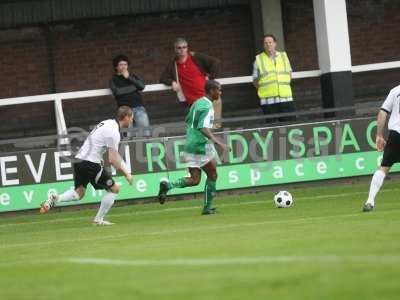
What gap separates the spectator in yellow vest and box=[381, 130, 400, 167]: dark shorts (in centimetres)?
558

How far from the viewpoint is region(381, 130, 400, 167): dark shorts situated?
16172 millimetres

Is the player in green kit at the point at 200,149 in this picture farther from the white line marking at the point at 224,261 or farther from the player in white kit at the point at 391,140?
the white line marking at the point at 224,261

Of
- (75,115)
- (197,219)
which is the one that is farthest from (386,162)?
(75,115)

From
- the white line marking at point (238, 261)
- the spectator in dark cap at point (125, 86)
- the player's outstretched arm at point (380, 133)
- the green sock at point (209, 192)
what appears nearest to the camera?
the white line marking at point (238, 261)

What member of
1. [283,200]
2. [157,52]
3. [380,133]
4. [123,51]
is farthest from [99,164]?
[157,52]

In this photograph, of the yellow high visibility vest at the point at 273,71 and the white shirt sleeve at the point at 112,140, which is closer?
the white shirt sleeve at the point at 112,140

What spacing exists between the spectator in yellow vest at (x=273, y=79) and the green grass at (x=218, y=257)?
146 inches

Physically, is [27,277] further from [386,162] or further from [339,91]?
[339,91]

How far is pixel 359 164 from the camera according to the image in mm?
21984

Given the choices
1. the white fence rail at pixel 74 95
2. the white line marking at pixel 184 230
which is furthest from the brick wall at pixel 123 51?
the white line marking at pixel 184 230

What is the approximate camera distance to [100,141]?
708 inches

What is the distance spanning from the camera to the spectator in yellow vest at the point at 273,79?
21750mm

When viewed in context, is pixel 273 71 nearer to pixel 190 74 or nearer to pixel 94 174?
pixel 190 74

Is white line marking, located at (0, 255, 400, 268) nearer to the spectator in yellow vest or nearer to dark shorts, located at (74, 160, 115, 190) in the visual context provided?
dark shorts, located at (74, 160, 115, 190)
